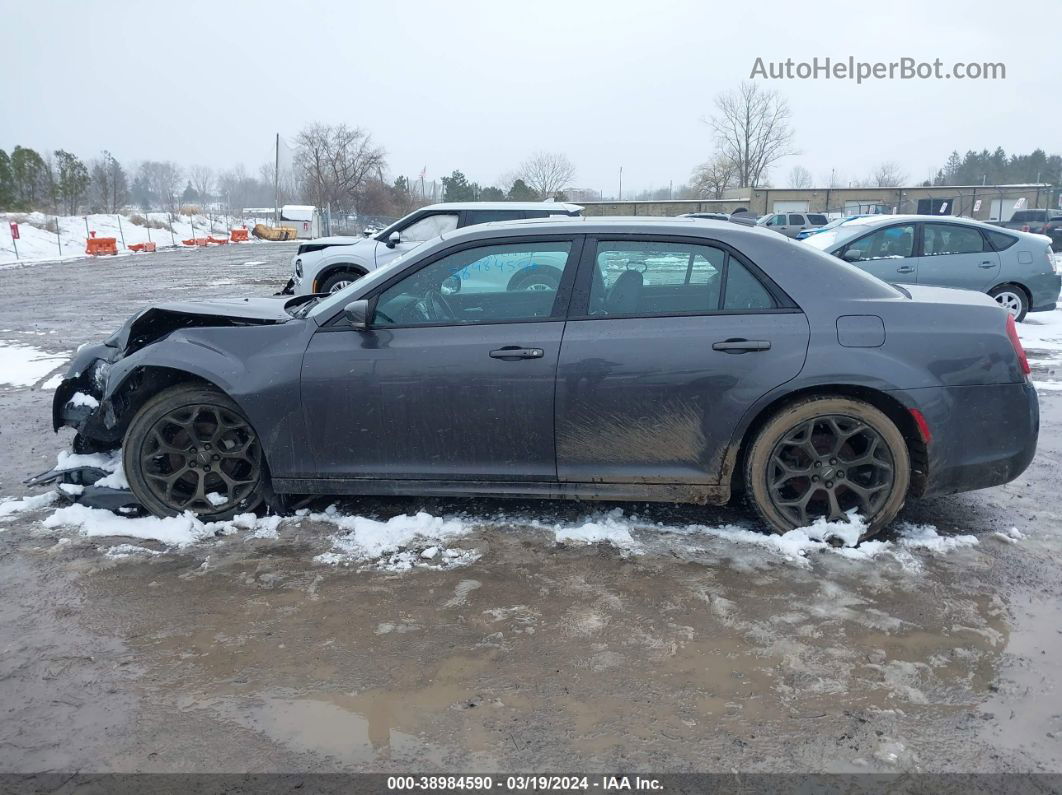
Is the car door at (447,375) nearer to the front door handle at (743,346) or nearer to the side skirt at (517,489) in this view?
the side skirt at (517,489)

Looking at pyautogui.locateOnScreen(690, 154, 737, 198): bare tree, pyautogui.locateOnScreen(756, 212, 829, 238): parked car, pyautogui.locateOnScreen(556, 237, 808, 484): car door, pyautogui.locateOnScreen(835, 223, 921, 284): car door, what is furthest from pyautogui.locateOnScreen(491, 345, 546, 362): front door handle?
pyautogui.locateOnScreen(690, 154, 737, 198): bare tree

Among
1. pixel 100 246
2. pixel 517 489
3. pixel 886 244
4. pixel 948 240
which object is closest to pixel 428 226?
pixel 886 244

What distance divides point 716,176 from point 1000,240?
69029 millimetres

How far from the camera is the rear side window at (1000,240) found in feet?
32.4

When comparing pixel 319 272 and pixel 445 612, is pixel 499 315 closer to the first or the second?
pixel 445 612

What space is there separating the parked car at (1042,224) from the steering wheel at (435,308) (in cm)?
2943

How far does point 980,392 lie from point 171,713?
3.72 meters

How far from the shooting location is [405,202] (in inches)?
2405

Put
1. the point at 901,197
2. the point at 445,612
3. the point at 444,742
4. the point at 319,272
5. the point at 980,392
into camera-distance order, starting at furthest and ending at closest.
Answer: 1. the point at 901,197
2. the point at 319,272
3. the point at 980,392
4. the point at 445,612
5. the point at 444,742

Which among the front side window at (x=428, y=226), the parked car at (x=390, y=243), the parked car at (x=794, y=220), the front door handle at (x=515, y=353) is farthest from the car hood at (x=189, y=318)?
the parked car at (x=794, y=220)

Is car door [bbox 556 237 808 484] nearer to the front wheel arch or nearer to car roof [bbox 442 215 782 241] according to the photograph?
car roof [bbox 442 215 782 241]

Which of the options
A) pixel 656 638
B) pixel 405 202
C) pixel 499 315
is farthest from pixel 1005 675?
pixel 405 202

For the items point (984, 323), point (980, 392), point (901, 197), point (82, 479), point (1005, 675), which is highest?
point (901, 197)

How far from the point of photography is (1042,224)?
29.4 meters
